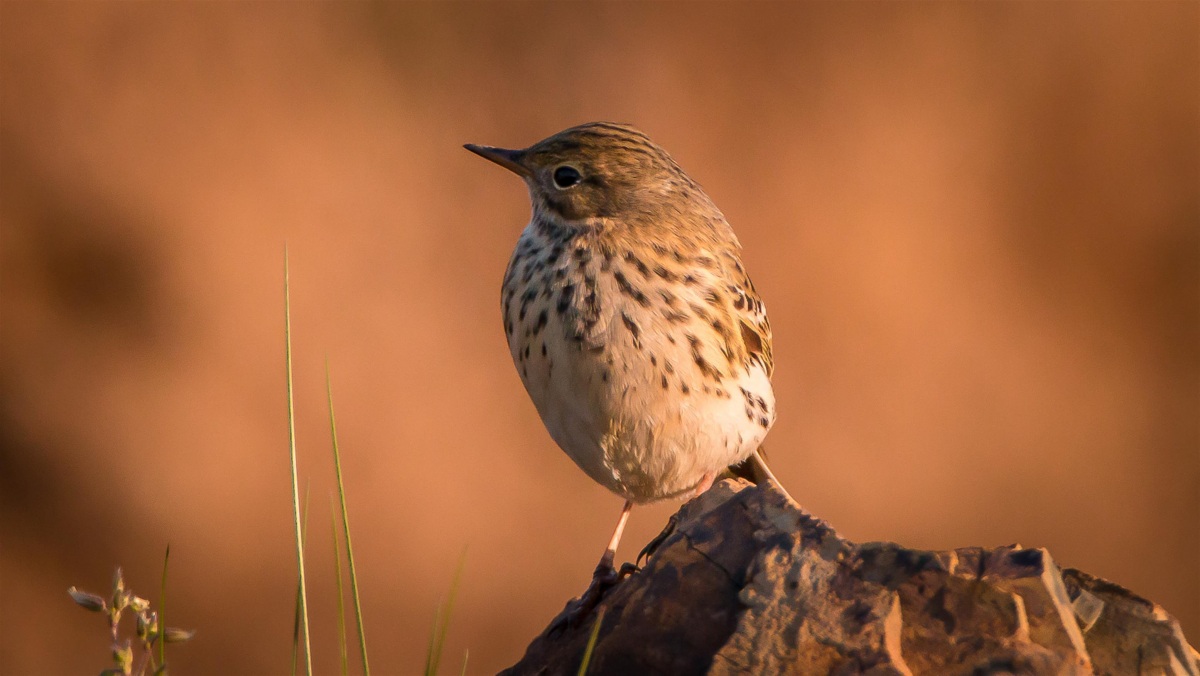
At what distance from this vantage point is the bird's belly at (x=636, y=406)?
473 centimetres

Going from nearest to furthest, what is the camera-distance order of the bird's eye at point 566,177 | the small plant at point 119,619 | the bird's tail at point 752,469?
1. the small plant at point 119,619
2. the bird's eye at point 566,177
3. the bird's tail at point 752,469

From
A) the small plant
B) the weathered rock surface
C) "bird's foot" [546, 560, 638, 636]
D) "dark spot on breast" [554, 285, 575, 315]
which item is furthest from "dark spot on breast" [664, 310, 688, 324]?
the small plant

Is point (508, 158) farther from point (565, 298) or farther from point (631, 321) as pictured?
point (631, 321)

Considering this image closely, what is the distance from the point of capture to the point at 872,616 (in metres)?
3.35

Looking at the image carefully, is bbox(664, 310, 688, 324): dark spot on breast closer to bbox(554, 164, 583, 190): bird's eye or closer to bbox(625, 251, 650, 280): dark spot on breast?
bbox(625, 251, 650, 280): dark spot on breast

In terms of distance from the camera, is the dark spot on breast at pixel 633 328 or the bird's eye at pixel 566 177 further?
the bird's eye at pixel 566 177

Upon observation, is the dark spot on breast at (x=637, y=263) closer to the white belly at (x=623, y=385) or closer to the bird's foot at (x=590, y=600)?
the white belly at (x=623, y=385)

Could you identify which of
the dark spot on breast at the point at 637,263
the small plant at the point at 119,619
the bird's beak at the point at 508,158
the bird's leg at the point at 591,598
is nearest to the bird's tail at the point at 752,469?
the bird's leg at the point at 591,598

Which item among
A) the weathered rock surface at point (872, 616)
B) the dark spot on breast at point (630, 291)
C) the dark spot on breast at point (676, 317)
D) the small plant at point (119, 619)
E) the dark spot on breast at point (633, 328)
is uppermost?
the dark spot on breast at point (630, 291)

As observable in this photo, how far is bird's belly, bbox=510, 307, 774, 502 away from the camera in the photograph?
4.73 m

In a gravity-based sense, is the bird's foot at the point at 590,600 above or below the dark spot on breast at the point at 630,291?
below

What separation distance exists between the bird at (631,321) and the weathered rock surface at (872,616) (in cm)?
96

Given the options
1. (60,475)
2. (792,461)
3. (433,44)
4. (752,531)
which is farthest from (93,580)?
(752,531)

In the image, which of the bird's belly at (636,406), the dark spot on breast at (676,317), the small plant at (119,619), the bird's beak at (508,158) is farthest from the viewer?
the bird's beak at (508,158)
